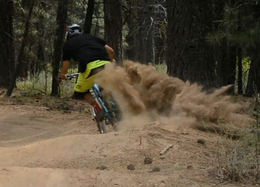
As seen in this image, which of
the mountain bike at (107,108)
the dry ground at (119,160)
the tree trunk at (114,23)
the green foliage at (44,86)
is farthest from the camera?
the green foliage at (44,86)

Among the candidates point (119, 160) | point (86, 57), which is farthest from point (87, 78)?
point (119, 160)

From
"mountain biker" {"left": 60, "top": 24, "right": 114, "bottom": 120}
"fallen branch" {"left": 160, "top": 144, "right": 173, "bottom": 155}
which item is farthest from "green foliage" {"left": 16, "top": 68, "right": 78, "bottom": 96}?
"fallen branch" {"left": 160, "top": 144, "right": 173, "bottom": 155}

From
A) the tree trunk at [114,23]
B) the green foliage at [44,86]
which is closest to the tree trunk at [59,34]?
the green foliage at [44,86]

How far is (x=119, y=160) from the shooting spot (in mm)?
5457

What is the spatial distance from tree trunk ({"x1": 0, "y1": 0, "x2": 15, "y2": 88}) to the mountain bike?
901cm

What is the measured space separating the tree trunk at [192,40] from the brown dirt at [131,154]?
3.49 ft

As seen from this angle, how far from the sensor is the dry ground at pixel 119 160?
453 centimetres

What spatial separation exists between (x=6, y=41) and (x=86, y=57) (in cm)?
938

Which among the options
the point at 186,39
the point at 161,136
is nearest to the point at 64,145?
the point at 161,136

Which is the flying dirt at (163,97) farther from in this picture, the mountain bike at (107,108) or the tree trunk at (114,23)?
the tree trunk at (114,23)

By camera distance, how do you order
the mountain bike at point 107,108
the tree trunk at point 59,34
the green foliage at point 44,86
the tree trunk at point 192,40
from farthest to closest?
the green foliage at point 44,86, the tree trunk at point 59,34, the tree trunk at point 192,40, the mountain bike at point 107,108

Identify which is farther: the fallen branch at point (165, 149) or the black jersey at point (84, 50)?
the black jersey at point (84, 50)

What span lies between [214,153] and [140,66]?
2378mm

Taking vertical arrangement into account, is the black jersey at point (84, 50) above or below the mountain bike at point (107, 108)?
above
